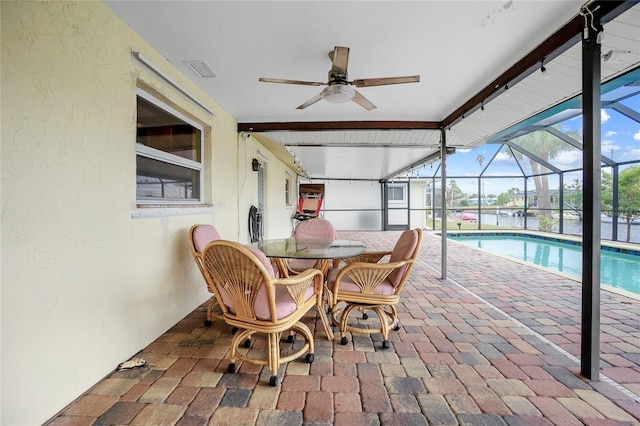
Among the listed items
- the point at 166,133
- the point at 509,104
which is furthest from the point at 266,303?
the point at 509,104

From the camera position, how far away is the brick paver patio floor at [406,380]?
1376 mm

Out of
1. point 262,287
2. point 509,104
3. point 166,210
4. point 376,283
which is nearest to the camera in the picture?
point 262,287

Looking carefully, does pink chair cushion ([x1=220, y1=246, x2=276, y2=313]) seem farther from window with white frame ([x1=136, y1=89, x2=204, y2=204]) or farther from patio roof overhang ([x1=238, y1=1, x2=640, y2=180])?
patio roof overhang ([x1=238, y1=1, x2=640, y2=180])

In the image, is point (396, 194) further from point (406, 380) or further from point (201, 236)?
point (406, 380)

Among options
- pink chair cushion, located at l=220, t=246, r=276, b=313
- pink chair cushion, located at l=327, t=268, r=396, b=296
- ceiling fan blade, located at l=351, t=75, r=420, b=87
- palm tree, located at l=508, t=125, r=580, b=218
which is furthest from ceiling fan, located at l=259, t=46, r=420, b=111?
palm tree, located at l=508, t=125, r=580, b=218

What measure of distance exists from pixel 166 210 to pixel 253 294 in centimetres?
128

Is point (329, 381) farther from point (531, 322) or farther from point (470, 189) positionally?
point (470, 189)

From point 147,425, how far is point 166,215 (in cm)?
150

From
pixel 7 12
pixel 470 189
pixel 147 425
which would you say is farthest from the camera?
pixel 470 189

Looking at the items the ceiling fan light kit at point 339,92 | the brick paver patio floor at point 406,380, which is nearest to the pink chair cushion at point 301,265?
the brick paver patio floor at point 406,380

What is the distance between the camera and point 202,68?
241 centimetres

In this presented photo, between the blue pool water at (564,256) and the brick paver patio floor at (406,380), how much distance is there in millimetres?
2958

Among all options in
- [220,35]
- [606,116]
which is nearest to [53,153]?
[220,35]

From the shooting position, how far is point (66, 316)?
1.42 m
